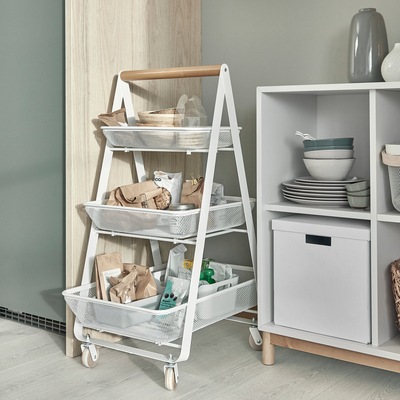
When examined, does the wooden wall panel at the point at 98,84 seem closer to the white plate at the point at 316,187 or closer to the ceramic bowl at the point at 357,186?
the white plate at the point at 316,187

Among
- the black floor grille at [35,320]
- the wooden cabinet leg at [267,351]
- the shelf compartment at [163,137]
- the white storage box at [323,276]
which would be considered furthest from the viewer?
the black floor grille at [35,320]

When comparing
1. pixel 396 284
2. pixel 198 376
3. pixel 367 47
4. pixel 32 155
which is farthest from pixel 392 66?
pixel 32 155

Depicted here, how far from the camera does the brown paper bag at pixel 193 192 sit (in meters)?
2.23

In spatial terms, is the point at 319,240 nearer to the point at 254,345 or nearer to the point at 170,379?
the point at 254,345

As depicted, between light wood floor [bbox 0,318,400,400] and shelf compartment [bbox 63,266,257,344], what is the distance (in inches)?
6.0

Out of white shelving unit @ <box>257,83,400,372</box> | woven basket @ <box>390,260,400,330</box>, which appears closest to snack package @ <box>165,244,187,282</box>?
white shelving unit @ <box>257,83,400,372</box>

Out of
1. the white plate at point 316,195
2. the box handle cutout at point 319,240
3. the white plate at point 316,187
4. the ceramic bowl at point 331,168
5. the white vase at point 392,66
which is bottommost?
the box handle cutout at point 319,240

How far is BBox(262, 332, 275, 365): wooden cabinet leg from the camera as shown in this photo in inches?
89.2

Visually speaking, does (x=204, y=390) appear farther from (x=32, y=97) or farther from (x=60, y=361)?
(x=32, y=97)

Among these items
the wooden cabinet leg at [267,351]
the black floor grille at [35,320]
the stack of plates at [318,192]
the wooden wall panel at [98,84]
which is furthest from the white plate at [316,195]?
the black floor grille at [35,320]

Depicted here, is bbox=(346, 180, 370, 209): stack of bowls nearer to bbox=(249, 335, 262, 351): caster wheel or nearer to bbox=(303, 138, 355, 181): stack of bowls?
bbox=(303, 138, 355, 181): stack of bowls

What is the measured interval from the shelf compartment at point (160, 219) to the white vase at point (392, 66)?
25.3 inches

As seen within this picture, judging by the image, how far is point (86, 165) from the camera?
2410 millimetres

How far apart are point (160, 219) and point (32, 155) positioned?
0.72 m
